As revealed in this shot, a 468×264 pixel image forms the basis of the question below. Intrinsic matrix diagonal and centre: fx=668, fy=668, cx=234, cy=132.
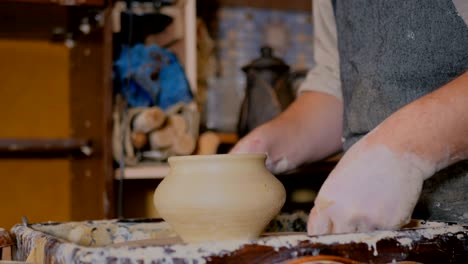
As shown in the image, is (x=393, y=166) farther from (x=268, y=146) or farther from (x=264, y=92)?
(x=264, y=92)

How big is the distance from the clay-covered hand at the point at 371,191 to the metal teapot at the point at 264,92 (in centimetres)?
141

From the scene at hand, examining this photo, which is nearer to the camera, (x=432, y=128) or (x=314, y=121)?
(x=432, y=128)

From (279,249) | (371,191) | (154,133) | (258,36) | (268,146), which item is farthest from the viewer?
(258,36)

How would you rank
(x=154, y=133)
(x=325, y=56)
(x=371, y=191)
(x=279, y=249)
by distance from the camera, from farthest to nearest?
(x=154, y=133) → (x=325, y=56) → (x=371, y=191) → (x=279, y=249)

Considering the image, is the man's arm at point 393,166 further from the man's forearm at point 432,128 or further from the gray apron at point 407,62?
the gray apron at point 407,62

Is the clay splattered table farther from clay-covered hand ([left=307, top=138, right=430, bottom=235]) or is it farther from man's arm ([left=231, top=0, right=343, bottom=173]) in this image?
man's arm ([left=231, top=0, right=343, bottom=173])

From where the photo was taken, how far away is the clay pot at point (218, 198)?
86 cm

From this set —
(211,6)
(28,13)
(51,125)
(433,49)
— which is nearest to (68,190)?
(51,125)

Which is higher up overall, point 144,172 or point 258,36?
point 258,36

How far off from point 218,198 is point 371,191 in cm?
19

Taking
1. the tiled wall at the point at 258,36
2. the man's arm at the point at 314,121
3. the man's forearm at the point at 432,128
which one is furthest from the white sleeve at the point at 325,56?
the tiled wall at the point at 258,36

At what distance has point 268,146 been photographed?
132 centimetres

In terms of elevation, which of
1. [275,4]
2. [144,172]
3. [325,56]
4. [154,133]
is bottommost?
[144,172]

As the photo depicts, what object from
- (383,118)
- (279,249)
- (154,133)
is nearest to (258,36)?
(154,133)
